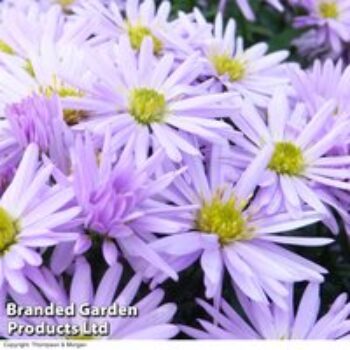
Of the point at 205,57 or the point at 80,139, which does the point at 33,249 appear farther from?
the point at 205,57

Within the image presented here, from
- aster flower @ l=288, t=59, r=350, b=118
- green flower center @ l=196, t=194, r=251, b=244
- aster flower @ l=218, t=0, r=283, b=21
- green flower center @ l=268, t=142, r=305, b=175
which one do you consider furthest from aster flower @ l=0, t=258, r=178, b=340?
aster flower @ l=218, t=0, r=283, b=21

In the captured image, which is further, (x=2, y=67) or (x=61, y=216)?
(x=2, y=67)

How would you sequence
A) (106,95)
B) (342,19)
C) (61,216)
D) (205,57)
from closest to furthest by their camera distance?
(61,216) < (106,95) < (205,57) < (342,19)

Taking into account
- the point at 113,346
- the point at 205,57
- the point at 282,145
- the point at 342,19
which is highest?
the point at 342,19

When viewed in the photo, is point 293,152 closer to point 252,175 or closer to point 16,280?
point 252,175

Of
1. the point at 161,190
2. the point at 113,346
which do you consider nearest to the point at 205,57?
the point at 161,190

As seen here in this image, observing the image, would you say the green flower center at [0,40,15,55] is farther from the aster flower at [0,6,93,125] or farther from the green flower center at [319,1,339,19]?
the green flower center at [319,1,339,19]
